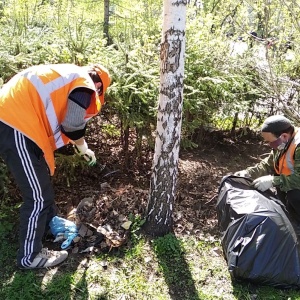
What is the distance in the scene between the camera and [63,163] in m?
3.72

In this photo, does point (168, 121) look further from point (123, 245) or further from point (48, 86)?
point (123, 245)

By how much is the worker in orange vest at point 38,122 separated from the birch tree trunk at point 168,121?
517 mm

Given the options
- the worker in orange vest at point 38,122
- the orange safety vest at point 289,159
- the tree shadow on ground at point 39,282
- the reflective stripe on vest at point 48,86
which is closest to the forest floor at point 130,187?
the tree shadow on ground at point 39,282

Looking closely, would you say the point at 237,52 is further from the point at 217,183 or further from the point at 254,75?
the point at 217,183

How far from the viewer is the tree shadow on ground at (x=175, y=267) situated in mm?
2820

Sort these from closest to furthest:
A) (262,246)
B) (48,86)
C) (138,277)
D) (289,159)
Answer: (48,86)
(262,246)
(138,277)
(289,159)

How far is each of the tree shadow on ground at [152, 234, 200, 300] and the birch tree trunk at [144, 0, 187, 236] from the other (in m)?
0.13

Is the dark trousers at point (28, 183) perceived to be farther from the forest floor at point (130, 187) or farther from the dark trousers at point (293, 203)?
the dark trousers at point (293, 203)

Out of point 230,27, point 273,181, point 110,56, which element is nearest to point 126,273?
point 273,181

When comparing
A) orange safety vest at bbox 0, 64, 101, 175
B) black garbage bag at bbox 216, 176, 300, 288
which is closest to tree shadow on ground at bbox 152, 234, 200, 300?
black garbage bag at bbox 216, 176, 300, 288

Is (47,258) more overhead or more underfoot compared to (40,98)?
more underfoot

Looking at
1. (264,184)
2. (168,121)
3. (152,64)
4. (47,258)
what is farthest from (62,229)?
(152,64)

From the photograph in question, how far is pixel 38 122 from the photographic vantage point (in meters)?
2.63

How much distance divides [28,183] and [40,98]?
0.65 meters
